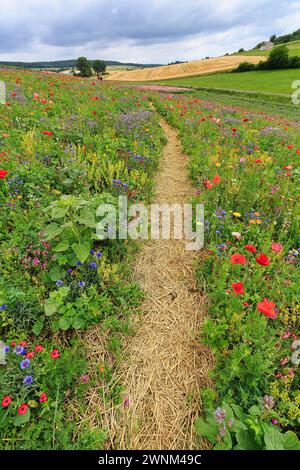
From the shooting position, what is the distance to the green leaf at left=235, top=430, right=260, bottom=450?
167 centimetres

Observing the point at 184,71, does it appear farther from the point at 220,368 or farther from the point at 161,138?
the point at 220,368

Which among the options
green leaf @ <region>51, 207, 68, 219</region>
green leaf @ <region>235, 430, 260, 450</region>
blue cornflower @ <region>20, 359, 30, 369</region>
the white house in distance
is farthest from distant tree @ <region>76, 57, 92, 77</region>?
green leaf @ <region>235, 430, 260, 450</region>

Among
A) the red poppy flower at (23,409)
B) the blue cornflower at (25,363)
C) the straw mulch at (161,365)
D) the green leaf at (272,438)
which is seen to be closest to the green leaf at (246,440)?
the green leaf at (272,438)

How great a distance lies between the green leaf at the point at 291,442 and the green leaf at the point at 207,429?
484mm

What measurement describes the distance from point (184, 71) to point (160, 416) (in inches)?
2925

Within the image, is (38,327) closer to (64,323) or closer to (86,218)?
(64,323)

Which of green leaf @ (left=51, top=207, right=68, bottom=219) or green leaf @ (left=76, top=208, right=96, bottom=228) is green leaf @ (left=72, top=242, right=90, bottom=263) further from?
green leaf @ (left=51, top=207, right=68, bottom=219)

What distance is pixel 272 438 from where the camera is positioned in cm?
165

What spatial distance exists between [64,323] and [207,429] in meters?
1.55

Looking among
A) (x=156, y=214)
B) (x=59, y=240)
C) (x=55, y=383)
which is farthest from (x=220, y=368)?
(x=156, y=214)

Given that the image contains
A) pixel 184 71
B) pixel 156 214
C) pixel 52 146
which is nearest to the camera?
pixel 156 214

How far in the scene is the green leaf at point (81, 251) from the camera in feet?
8.45
